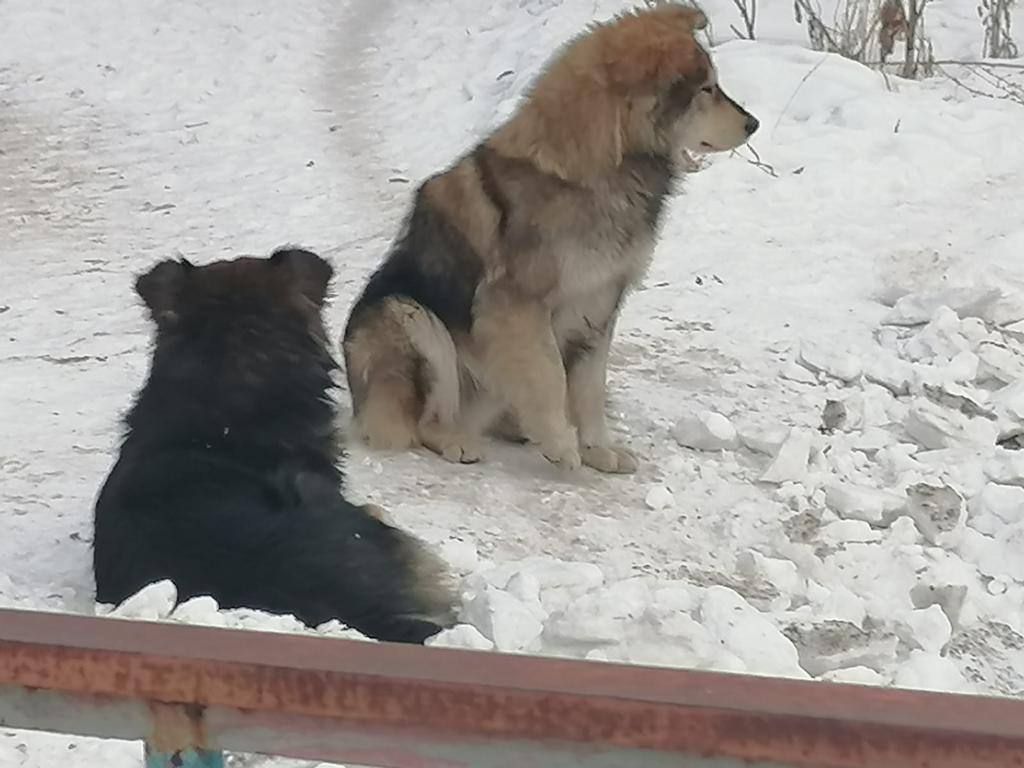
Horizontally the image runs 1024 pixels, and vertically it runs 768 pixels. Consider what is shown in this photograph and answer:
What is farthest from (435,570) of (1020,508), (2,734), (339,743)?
(339,743)

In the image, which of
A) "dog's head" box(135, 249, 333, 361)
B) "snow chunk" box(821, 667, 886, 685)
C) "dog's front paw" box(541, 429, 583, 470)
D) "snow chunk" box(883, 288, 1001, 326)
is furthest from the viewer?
"snow chunk" box(883, 288, 1001, 326)

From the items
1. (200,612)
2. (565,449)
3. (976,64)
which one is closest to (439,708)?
(200,612)

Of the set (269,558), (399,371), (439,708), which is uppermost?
(439,708)

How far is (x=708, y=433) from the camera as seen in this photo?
5066 millimetres

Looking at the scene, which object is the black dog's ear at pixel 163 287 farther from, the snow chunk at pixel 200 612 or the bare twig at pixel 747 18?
the bare twig at pixel 747 18

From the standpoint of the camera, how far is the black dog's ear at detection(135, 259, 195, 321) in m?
3.97

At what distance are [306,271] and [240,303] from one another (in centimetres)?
26

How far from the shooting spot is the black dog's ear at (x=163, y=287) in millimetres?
3975

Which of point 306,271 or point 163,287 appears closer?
point 163,287

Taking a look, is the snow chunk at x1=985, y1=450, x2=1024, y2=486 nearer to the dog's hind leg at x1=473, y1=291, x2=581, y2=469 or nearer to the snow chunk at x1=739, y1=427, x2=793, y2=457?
the snow chunk at x1=739, y1=427, x2=793, y2=457

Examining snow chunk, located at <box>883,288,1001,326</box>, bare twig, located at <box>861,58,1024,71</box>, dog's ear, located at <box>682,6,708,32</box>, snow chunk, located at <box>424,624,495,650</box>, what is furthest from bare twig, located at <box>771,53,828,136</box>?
snow chunk, located at <box>424,624,495,650</box>

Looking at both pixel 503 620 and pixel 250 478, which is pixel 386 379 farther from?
pixel 503 620

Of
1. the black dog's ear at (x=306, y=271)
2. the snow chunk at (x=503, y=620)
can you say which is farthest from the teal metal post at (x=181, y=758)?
the black dog's ear at (x=306, y=271)

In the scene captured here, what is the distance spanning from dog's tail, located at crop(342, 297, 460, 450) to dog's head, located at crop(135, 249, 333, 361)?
89 cm
